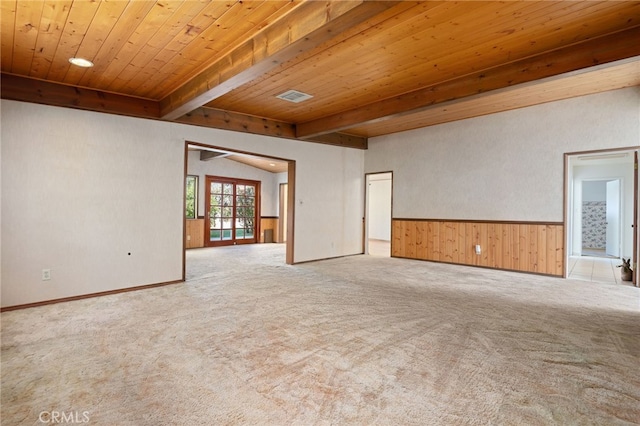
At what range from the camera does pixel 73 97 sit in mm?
3893

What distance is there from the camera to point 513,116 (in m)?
5.54

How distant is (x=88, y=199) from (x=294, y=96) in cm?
297

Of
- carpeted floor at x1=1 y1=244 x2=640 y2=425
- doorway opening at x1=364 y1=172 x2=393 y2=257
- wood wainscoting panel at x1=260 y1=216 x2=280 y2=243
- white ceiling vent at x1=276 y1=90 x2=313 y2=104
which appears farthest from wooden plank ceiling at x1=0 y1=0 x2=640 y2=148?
Result: doorway opening at x1=364 y1=172 x2=393 y2=257

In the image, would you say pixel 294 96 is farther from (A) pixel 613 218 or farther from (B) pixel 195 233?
(A) pixel 613 218

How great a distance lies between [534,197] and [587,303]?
2173 millimetres

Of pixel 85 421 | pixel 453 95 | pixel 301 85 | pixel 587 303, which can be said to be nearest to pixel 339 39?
pixel 301 85

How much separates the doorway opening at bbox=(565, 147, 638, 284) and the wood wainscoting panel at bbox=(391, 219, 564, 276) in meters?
1.53

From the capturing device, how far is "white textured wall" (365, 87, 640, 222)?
4.75m

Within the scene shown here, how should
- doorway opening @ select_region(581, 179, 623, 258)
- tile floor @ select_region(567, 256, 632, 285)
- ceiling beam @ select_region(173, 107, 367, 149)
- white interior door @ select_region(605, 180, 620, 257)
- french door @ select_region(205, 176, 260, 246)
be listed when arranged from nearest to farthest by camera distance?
1. ceiling beam @ select_region(173, 107, 367, 149)
2. tile floor @ select_region(567, 256, 632, 285)
3. white interior door @ select_region(605, 180, 620, 257)
4. doorway opening @ select_region(581, 179, 623, 258)
5. french door @ select_region(205, 176, 260, 246)

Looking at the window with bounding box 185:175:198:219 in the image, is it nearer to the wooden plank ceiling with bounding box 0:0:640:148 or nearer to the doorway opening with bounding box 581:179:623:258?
the wooden plank ceiling with bounding box 0:0:640:148

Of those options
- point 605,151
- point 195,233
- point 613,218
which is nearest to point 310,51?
point 605,151

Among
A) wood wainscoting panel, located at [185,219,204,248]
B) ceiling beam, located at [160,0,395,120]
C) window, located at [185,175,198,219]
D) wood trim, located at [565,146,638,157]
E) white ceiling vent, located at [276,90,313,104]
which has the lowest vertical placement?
wood wainscoting panel, located at [185,219,204,248]

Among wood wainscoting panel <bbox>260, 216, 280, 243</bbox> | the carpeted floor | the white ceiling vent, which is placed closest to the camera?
the carpeted floor

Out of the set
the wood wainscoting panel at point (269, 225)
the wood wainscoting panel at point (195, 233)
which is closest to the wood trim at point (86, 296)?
the wood wainscoting panel at point (195, 233)
